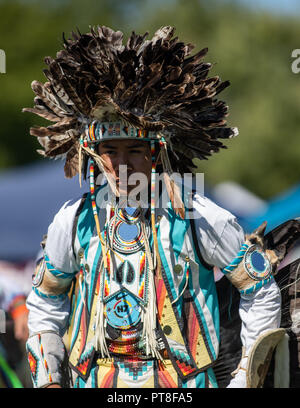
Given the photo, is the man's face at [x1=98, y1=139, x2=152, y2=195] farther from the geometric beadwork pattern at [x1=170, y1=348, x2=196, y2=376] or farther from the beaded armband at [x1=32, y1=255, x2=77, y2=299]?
the geometric beadwork pattern at [x1=170, y1=348, x2=196, y2=376]

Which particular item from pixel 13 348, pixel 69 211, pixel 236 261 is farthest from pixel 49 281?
pixel 13 348

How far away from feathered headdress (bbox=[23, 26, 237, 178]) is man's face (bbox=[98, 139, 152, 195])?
0.15ft

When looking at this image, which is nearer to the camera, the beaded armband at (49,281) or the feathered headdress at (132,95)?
the feathered headdress at (132,95)

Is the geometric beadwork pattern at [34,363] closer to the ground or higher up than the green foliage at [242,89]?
closer to the ground

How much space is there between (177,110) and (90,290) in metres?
0.84

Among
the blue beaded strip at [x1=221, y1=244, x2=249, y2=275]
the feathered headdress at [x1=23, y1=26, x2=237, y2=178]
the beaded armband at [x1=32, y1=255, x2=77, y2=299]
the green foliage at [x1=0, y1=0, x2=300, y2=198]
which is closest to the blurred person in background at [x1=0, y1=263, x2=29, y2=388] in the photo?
the beaded armband at [x1=32, y1=255, x2=77, y2=299]

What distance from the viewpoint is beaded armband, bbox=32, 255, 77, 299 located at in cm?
348

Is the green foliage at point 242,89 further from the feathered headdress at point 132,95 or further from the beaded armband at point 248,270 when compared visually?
the beaded armband at point 248,270

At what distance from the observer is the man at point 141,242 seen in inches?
129

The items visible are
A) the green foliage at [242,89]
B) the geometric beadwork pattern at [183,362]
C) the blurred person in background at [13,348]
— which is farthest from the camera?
the green foliage at [242,89]

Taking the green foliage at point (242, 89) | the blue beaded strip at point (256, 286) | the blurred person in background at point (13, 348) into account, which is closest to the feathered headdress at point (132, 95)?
the blue beaded strip at point (256, 286)
